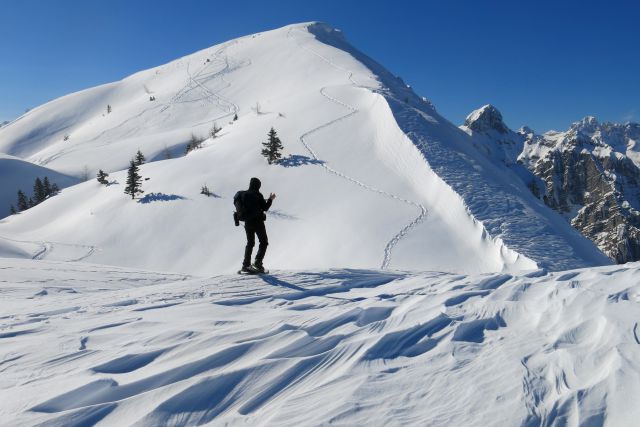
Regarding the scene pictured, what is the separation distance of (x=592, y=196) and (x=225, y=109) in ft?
618

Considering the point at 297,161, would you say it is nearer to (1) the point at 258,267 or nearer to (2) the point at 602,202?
(1) the point at 258,267

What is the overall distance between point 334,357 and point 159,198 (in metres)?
28.3

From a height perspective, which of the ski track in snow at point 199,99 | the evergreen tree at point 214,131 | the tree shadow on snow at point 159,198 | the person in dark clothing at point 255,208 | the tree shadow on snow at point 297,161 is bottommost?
the person in dark clothing at point 255,208

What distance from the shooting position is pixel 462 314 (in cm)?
→ 475

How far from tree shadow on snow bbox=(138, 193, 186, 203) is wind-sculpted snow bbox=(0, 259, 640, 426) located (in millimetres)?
23652

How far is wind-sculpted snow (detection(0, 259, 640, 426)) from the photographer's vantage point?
281 cm

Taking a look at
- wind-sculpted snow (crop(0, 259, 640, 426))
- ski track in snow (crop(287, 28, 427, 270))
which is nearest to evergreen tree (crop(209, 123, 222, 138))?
ski track in snow (crop(287, 28, 427, 270))

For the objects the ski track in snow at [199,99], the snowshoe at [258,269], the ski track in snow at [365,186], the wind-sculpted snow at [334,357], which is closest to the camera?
the wind-sculpted snow at [334,357]

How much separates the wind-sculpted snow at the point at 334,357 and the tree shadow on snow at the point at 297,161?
2443 centimetres

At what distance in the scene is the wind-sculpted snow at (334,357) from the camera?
2812mm

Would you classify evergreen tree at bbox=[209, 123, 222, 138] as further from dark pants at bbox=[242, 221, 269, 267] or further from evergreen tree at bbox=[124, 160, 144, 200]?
dark pants at bbox=[242, 221, 269, 267]

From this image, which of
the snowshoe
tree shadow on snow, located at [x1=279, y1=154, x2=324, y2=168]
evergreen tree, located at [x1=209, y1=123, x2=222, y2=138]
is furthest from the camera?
evergreen tree, located at [x1=209, y1=123, x2=222, y2=138]

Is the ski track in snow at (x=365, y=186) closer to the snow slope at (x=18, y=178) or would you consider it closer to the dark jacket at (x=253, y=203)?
the dark jacket at (x=253, y=203)

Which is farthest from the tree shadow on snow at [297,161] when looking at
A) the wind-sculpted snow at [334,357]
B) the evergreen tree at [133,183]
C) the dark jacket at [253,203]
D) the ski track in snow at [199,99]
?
the ski track in snow at [199,99]
